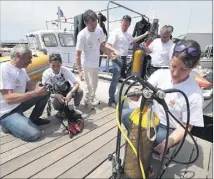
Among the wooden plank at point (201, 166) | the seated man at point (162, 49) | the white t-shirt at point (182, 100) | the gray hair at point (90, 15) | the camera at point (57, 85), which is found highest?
the gray hair at point (90, 15)

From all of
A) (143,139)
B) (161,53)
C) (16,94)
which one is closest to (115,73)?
(161,53)

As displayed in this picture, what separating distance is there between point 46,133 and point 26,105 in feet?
1.51

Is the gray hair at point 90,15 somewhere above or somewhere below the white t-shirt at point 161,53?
above

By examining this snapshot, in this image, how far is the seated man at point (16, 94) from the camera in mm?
2324

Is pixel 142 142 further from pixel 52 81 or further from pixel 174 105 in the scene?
pixel 52 81

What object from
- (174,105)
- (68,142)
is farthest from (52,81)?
(174,105)

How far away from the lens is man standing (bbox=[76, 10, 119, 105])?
10.3ft

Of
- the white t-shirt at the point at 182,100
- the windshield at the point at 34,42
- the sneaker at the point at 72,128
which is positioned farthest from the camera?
the windshield at the point at 34,42

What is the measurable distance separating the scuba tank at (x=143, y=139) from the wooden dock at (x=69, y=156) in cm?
34

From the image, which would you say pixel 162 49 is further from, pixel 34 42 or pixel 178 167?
pixel 34 42

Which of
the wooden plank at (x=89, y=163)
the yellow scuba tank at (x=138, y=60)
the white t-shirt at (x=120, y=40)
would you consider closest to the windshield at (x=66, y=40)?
the white t-shirt at (x=120, y=40)

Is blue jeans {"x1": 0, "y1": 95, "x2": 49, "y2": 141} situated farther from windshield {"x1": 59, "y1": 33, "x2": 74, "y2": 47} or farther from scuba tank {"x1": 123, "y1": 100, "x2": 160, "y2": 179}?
windshield {"x1": 59, "y1": 33, "x2": 74, "y2": 47}

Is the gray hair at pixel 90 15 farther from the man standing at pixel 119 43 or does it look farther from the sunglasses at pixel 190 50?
the sunglasses at pixel 190 50

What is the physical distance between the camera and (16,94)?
92.0 inches
